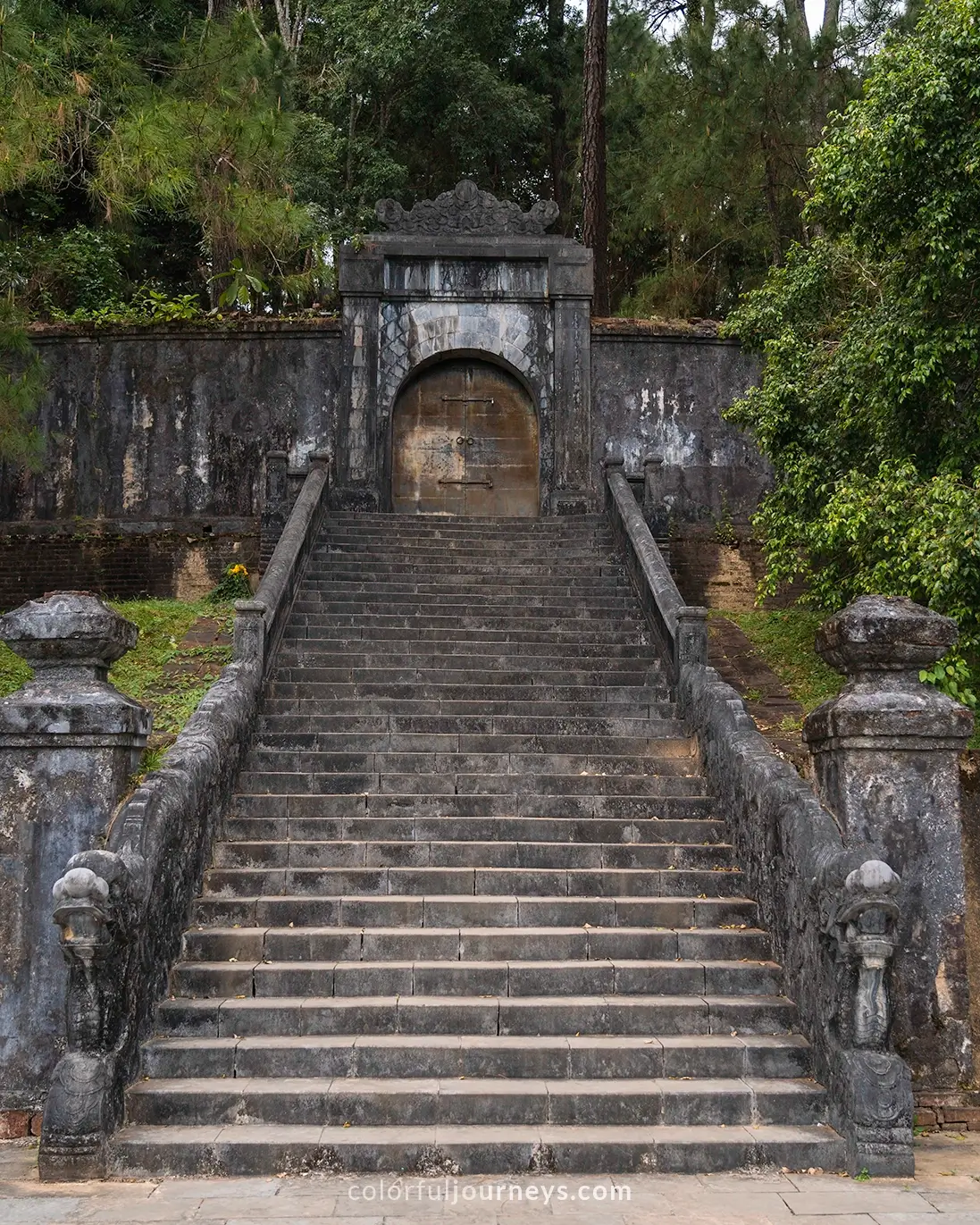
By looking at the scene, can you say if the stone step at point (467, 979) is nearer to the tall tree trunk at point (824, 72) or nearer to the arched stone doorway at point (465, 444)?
the arched stone doorway at point (465, 444)

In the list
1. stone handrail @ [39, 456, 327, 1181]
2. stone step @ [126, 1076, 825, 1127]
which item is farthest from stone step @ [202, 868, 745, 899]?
stone step @ [126, 1076, 825, 1127]

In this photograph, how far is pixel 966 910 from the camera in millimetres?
5867

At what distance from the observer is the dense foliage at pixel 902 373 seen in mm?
7539

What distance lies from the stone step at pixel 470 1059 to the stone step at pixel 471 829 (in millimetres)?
1770

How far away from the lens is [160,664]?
1048cm

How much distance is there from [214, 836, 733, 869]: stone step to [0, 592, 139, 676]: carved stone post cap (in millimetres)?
1685

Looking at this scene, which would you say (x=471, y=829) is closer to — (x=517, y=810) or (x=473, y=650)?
(x=517, y=810)

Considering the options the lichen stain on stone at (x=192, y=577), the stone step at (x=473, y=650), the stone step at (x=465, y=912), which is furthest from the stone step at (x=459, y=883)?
the lichen stain on stone at (x=192, y=577)

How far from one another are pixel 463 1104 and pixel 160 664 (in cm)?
651

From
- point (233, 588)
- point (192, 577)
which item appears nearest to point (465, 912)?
point (233, 588)

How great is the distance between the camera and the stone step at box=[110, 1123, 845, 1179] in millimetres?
4559

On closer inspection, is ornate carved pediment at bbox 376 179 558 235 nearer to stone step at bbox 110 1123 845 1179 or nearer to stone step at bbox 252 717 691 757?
stone step at bbox 252 717 691 757

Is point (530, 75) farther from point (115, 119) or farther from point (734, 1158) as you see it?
point (734, 1158)

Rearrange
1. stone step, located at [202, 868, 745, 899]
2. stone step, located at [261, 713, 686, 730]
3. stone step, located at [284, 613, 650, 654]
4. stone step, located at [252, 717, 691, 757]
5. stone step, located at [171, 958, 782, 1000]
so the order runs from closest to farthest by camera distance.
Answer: stone step, located at [171, 958, 782, 1000] → stone step, located at [202, 868, 745, 899] → stone step, located at [252, 717, 691, 757] → stone step, located at [261, 713, 686, 730] → stone step, located at [284, 613, 650, 654]
